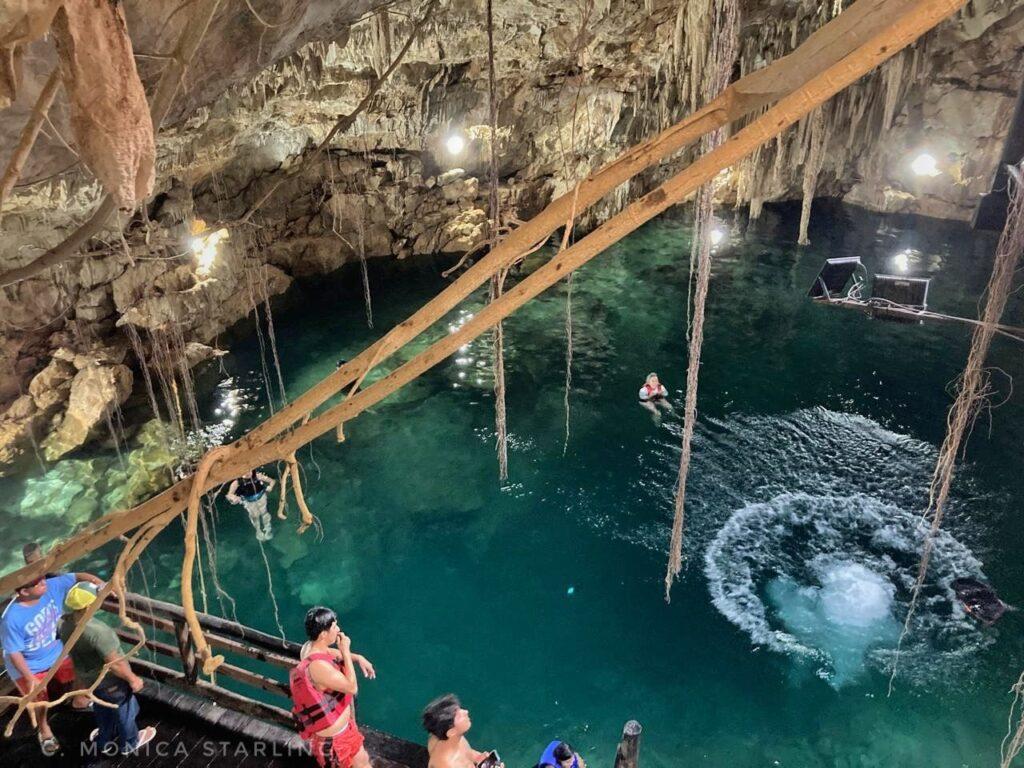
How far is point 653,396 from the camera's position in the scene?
11.6m

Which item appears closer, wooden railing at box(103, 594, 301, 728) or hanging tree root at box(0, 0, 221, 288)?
hanging tree root at box(0, 0, 221, 288)

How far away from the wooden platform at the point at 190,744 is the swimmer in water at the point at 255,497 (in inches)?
143

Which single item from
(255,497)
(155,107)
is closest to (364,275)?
(255,497)

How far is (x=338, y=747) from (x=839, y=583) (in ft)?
21.5

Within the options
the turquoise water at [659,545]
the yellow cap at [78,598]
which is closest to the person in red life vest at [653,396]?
the turquoise water at [659,545]

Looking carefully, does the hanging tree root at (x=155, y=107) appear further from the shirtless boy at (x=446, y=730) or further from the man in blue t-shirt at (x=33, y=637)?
the shirtless boy at (x=446, y=730)

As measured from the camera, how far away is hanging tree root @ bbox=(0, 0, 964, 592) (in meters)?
1.45

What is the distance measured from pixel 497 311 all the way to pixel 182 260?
13.4 meters

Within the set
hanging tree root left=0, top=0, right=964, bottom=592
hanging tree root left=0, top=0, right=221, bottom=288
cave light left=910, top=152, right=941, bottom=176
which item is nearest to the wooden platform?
hanging tree root left=0, top=0, right=964, bottom=592

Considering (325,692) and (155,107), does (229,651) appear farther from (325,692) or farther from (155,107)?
(155,107)

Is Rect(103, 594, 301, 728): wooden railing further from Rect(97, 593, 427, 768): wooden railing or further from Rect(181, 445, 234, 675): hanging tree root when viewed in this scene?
Rect(181, 445, 234, 675): hanging tree root

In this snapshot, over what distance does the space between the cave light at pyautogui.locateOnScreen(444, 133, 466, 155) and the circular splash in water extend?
1216 centimetres

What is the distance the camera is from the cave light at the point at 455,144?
55.3ft

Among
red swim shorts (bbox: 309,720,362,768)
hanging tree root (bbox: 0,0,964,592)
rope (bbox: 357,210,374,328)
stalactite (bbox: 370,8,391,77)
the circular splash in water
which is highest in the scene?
stalactite (bbox: 370,8,391,77)
